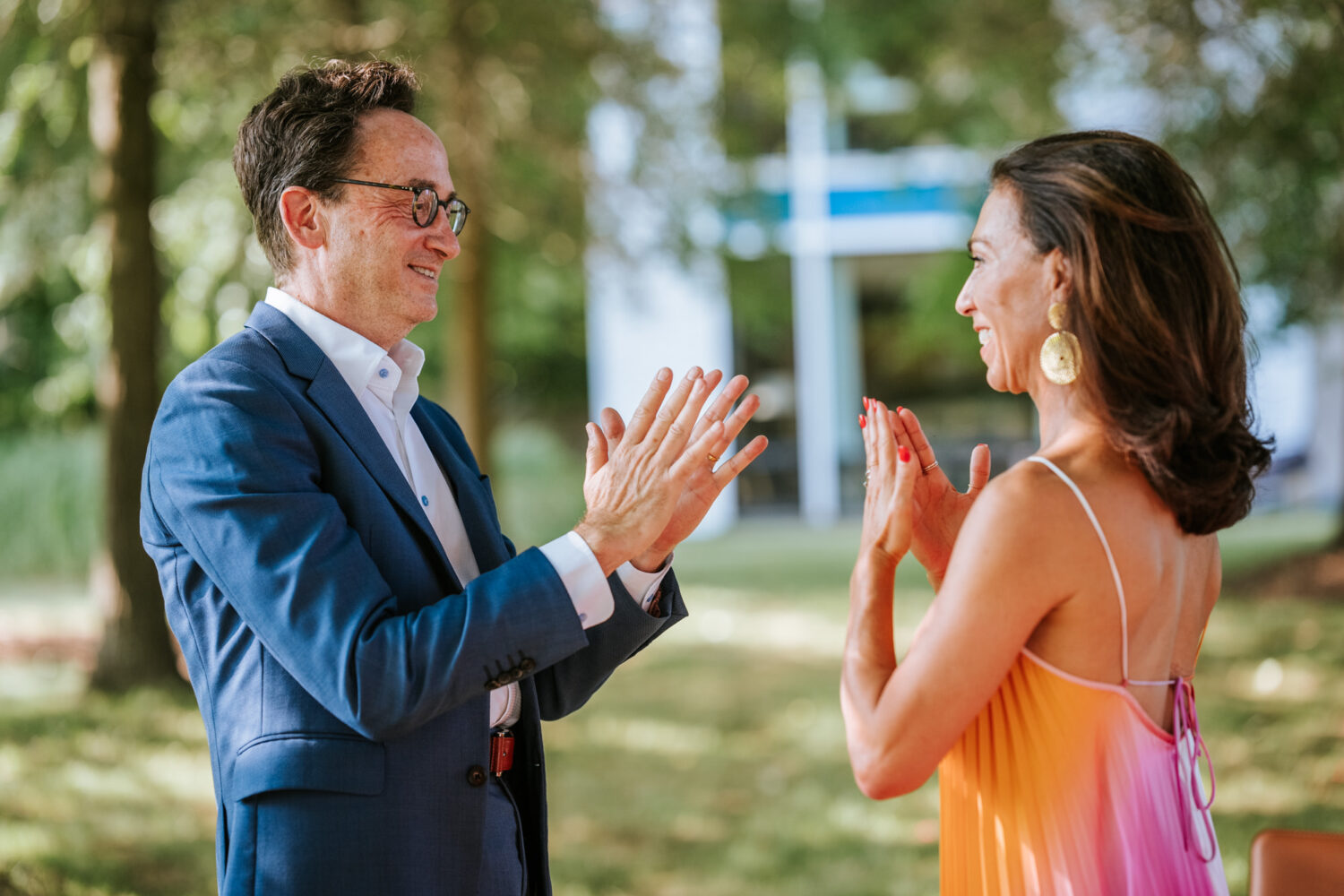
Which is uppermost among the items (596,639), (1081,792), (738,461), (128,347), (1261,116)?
(1261,116)

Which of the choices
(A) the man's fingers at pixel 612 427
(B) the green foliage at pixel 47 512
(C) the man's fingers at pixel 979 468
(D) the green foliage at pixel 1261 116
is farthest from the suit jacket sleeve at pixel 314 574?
(B) the green foliage at pixel 47 512

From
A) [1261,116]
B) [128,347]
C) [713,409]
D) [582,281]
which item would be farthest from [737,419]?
[582,281]

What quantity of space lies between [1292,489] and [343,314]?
2160 centimetres

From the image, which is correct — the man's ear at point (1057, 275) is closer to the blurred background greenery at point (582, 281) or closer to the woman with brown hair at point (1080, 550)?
the woman with brown hair at point (1080, 550)

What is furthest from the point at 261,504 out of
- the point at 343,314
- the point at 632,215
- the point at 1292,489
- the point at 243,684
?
the point at 1292,489

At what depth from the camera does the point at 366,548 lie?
6.81 ft

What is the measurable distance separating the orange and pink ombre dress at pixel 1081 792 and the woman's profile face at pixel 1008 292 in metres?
0.20

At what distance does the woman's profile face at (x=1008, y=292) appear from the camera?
6.46 ft

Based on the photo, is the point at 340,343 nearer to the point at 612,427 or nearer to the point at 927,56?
the point at 612,427

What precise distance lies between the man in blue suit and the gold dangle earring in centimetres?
58

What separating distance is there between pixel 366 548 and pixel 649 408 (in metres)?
0.56

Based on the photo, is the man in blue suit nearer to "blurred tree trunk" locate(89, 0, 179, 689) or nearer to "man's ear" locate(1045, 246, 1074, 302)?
"man's ear" locate(1045, 246, 1074, 302)

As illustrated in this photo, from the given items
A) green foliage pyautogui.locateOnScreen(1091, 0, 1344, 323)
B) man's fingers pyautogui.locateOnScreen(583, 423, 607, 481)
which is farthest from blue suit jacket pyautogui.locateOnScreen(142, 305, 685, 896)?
green foliage pyautogui.locateOnScreen(1091, 0, 1344, 323)

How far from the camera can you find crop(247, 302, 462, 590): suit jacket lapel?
216 centimetres
